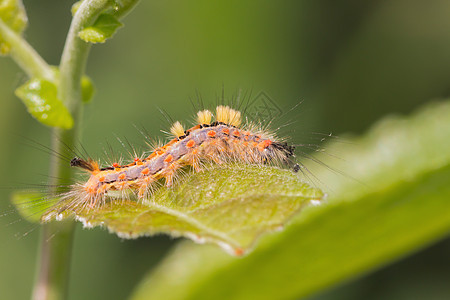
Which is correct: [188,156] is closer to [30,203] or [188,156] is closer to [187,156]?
[187,156]

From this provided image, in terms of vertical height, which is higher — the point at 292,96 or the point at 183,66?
the point at 183,66

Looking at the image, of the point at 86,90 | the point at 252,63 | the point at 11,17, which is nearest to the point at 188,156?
the point at 86,90

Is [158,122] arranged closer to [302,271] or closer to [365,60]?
[365,60]

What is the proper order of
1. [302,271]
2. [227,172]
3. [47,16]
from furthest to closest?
1. [47,16]
2. [302,271]
3. [227,172]

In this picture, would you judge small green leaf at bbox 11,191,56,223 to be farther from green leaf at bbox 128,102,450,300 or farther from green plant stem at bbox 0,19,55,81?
green leaf at bbox 128,102,450,300

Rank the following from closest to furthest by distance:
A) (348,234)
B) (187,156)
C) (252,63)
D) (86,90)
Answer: (86,90)
(348,234)
(187,156)
(252,63)

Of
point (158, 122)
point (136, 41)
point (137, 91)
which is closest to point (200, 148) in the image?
point (158, 122)

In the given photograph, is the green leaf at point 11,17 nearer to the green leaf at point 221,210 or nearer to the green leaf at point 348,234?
the green leaf at point 221,210
